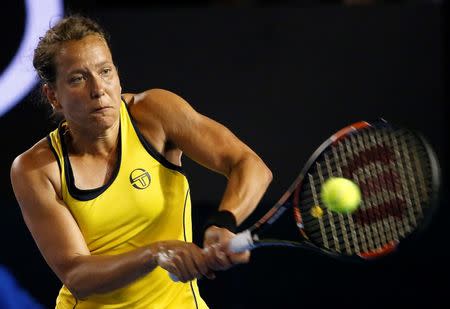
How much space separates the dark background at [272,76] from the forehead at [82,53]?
1635 mm

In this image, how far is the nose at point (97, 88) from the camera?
272 centimetres

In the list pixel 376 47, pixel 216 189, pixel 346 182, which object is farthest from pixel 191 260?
pixel 376 47

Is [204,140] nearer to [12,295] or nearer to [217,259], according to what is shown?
[217,259]

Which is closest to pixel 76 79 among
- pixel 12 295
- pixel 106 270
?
pixel 106 270

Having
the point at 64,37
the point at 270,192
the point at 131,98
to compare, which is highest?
the point at 64,37

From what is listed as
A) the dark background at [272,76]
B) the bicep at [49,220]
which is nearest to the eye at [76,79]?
the bicep at [49,220]

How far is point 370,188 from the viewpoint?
2.74 meters

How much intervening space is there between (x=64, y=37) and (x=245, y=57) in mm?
1772

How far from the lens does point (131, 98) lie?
3002mm

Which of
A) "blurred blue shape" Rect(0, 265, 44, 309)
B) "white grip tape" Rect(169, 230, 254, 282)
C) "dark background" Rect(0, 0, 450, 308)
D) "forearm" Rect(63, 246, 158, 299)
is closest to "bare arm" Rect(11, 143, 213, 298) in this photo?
"forearm" Rect(63, 246, 158, 299)

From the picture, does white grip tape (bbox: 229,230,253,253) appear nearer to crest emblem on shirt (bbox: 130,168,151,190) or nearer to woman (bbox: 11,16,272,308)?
woman (bbox: 11,16,272,308)

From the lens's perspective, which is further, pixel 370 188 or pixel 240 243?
pixel 370 188

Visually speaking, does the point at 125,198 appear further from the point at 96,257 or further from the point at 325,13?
the point at 325,13

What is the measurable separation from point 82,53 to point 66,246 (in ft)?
1.89
